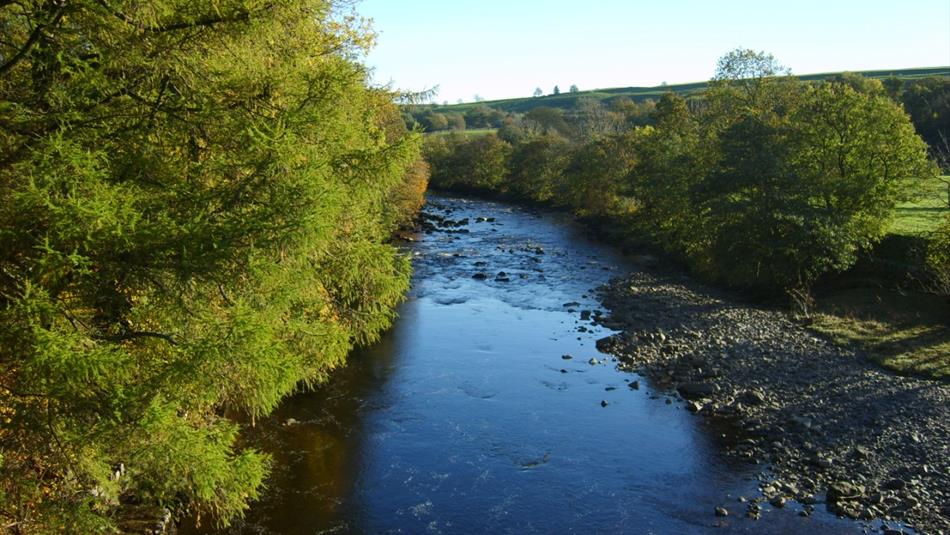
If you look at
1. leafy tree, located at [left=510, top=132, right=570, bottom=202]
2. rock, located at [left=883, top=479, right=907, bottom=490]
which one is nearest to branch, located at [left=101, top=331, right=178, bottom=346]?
rock, located at [left=883, top=479, right=907, bottom=490]

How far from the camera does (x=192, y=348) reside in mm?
8039

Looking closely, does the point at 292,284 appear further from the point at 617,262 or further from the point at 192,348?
the point at 617,262

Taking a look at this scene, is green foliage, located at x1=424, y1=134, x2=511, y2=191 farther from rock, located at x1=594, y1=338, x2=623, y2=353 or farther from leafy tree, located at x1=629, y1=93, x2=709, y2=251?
rock, located at x1=594, y1=338, x2=623, y2=353

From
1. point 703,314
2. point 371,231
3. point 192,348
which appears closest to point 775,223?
point 703,314

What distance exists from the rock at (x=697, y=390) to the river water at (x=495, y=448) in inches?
25.2

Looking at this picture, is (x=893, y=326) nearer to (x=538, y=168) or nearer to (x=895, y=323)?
(x=895, y=323)

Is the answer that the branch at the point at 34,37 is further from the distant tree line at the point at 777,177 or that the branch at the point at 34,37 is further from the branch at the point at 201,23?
the distant tree line at the point at 777,177

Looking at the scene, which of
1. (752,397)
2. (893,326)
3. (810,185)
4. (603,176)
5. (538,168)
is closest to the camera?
(752,397)

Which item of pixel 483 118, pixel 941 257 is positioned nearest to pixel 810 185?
pixel 941 257

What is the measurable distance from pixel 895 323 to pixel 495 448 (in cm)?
1746

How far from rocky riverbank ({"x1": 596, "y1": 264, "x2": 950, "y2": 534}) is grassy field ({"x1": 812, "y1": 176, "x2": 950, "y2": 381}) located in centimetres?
99

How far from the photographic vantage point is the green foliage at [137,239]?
737 cm

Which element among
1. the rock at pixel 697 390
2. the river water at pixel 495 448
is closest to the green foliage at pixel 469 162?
the river water at pixel 495 448

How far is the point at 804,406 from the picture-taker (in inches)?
724
